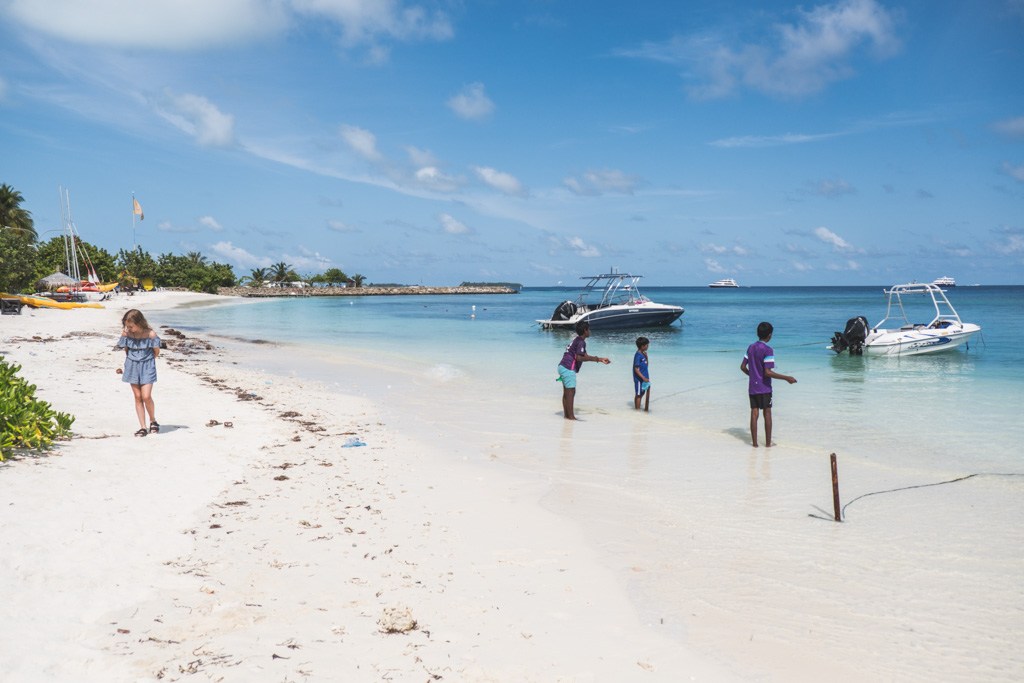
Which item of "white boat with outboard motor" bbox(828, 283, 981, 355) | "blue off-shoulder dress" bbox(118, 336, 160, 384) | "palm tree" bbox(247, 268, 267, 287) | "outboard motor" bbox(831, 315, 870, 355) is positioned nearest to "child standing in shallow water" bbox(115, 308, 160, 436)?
"blue off-shoulder dress" bbox(118, 336, 160, 384)

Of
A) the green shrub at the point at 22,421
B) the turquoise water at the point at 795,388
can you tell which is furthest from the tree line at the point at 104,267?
the green shrub at the point at 22,421

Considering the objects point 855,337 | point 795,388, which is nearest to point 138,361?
point 795,388

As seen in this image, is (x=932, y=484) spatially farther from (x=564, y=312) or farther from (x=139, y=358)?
(x=564, y=312)

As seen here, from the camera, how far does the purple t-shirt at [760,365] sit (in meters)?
10.0

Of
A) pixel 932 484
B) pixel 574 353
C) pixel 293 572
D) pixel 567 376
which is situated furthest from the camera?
pixel 567 376

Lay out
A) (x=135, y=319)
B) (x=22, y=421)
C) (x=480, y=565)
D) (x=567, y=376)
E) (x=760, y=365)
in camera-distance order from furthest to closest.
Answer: (x=567, y=376) < (x=760, y=365) < (x=135, y=319) < (x=22, y=421) < (x=480, y=565)

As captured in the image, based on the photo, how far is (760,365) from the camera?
10133 millimetres

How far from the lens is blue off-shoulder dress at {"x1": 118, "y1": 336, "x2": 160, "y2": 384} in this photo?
8984 millimetres

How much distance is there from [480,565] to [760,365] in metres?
6.26

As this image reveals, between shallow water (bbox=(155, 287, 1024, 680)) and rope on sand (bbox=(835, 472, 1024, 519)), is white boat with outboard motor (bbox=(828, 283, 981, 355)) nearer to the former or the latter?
shallow water (bbox=(155, 287, 1024, 680))

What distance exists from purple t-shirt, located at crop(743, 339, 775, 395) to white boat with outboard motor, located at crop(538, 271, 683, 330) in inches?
1128

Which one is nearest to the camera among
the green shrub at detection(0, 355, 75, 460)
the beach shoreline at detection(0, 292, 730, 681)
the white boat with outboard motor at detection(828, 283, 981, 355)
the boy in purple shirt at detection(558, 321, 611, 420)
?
the beach shoreline at detection(0, 292, 730, 681)

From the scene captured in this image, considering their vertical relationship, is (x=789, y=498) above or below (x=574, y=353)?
below

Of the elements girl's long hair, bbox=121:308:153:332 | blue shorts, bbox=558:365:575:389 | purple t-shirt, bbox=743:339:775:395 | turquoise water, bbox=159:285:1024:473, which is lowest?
turquoise water, bbox=159:285:1024:473
